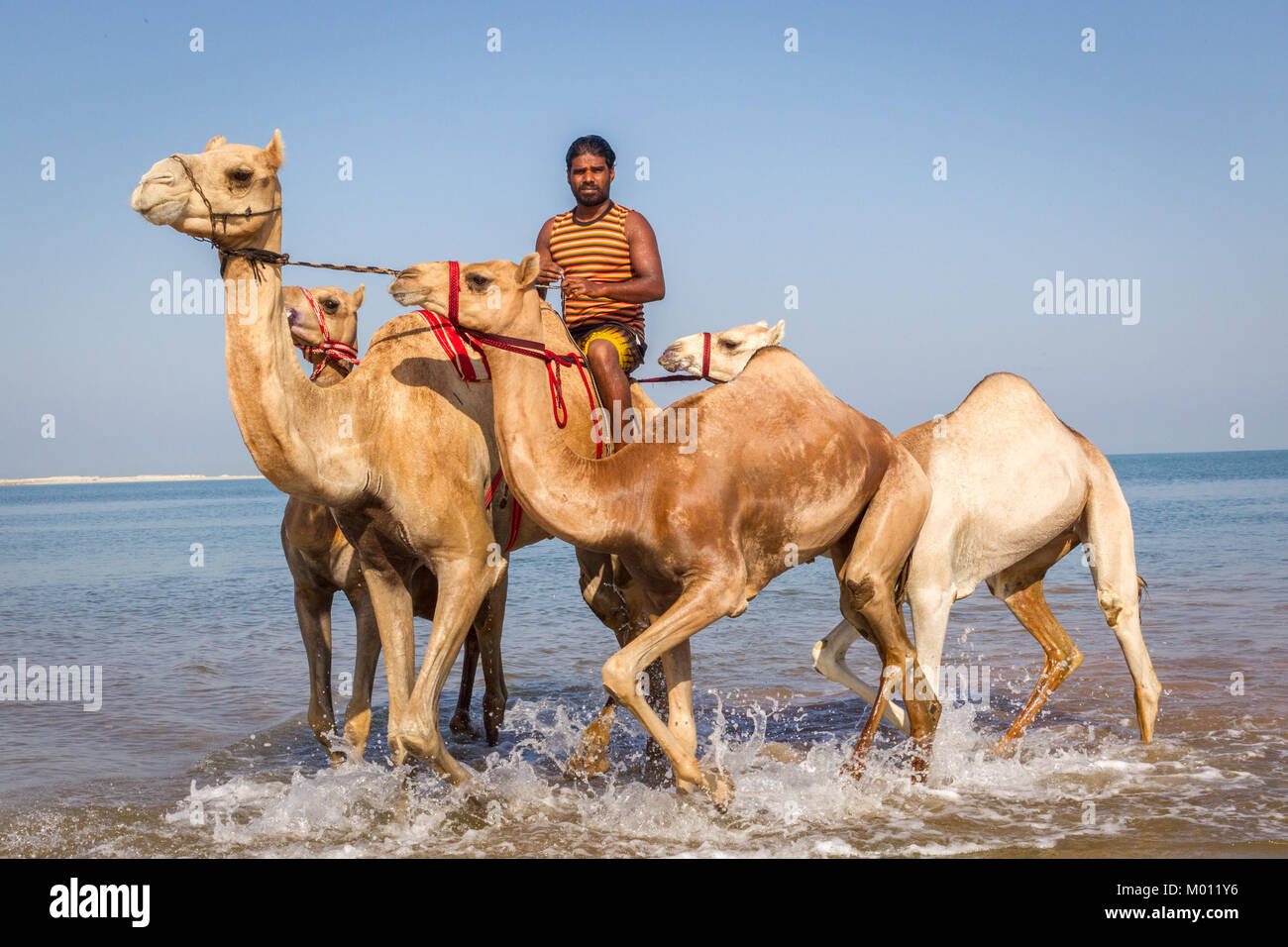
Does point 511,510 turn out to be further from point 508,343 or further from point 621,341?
point 508,343

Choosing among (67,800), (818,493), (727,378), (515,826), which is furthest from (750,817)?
(67,800)

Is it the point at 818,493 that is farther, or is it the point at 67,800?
the point at 67,800

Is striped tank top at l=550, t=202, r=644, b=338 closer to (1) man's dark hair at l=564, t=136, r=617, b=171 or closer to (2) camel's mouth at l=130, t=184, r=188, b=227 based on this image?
(1) man's dark hair at l=564, t=136, r=617, b=171

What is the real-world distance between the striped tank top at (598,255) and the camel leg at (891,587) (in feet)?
6.37

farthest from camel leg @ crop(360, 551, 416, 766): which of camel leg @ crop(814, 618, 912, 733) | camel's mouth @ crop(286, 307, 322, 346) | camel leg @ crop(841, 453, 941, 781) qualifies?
camel leg @ crop(814, 618, 912, 733)

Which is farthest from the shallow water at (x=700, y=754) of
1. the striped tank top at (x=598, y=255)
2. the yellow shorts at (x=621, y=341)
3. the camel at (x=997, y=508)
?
the striped tank top at (x=598, y=255)

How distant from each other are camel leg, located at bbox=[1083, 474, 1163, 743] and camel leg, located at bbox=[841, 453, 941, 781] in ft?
5.68

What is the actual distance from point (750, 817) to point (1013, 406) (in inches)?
128

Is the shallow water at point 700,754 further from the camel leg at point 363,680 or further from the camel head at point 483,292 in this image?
the camel head at point 483,292

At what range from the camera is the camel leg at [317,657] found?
718 centimetres

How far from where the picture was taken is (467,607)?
5992 millimetres

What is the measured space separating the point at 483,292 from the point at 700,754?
4.21 meters

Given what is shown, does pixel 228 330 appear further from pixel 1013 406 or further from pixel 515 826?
pixel 1013 406

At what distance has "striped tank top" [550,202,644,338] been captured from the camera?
7121mm
